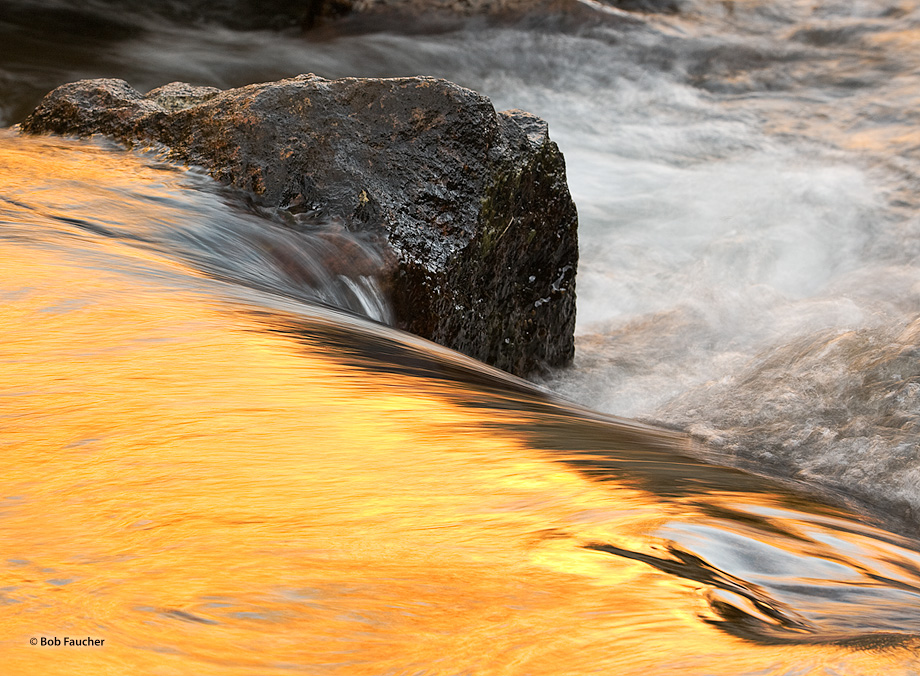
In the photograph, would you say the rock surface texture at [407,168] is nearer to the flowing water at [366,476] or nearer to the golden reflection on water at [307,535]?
the flowing water at [366,476]

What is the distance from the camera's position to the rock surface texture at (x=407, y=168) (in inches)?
143

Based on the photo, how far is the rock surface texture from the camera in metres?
3.63

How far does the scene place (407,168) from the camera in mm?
3777

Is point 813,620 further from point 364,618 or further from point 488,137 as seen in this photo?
point 488,137

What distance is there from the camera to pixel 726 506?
1.43m

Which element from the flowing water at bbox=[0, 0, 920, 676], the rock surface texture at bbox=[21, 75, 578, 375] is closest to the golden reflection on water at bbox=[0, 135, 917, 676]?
the flowing water at bbox=[0, 0, 920, 676]

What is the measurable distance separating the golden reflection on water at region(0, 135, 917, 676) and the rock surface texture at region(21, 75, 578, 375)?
193 cm

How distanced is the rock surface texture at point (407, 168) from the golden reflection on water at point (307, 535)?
193 centimetres

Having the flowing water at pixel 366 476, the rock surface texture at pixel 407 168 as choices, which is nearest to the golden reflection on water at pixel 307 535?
the flowing water at pixel 366 476

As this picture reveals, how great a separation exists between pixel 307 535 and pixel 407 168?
2.84 m

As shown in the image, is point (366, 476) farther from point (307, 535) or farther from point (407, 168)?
point (407, 168)

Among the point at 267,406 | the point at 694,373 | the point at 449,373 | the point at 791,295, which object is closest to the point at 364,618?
the point at 267,406

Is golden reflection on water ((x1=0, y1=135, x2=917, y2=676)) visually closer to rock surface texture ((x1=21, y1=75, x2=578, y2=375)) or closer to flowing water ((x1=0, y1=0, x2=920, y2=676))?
flowing water ((x1=0, y1=0, x2=920, y2=676))

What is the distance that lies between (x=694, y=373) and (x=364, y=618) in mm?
3853
